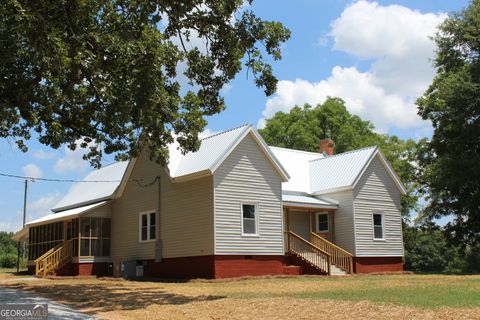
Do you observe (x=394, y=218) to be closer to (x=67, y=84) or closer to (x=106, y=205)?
(x=106, y=205)

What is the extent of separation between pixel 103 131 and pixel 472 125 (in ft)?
82.7

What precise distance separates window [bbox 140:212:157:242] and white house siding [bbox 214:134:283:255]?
4.82 meters

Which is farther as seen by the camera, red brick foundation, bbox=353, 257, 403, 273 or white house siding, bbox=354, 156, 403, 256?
white house siding, bbox=354, 156, 403, 256

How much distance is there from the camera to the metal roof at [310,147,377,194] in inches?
1259

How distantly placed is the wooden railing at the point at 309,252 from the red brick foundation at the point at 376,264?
2.63 metres

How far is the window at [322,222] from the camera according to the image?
107 ft

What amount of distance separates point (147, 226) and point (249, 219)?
5.94 m

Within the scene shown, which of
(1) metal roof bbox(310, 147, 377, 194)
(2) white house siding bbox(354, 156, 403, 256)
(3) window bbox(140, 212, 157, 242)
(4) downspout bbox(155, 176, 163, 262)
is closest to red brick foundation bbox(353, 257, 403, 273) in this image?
(2) white house siding bbox(354, 156, 403, 256)

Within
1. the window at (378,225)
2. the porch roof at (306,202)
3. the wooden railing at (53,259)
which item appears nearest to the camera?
the porch roof at (306,202)

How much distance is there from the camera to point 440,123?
3909 centimetres

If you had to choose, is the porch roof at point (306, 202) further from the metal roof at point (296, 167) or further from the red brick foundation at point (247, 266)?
the red brick foundation at point (247, 266)

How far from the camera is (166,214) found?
1101 inches

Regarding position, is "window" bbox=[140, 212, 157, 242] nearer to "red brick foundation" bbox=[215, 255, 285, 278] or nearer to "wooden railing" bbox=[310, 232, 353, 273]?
"red brick foundation" bbox=[215, 255, 285, 278]

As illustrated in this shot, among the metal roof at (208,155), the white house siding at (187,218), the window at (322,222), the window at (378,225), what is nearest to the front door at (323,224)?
the window at (322,222)
